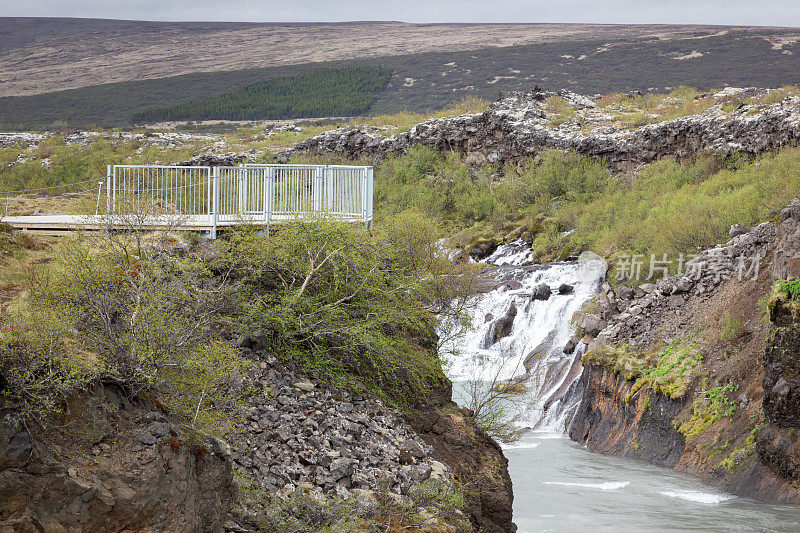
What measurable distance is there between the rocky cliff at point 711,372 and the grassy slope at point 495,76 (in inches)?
2366

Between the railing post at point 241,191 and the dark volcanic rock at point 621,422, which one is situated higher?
the railing post at point 241,191

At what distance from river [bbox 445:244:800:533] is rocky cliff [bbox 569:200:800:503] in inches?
23.5

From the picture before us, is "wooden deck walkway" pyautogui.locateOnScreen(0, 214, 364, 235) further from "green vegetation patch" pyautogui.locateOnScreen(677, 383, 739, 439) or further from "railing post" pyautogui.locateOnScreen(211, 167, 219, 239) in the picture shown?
"green vegetation patch" pyautogui.locateOnScreen(677, 383, 739, 439)

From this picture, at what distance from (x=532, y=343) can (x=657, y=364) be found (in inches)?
271

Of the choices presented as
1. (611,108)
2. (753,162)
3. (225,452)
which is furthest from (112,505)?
(611,108)

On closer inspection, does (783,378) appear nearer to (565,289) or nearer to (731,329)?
(731,329)

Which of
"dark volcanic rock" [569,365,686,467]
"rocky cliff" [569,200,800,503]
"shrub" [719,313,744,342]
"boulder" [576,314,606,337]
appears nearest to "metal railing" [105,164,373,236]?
"rocky cliff" [569,200,800,503]

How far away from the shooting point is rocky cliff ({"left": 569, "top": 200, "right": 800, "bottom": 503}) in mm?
15211

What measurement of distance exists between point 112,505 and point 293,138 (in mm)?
51589

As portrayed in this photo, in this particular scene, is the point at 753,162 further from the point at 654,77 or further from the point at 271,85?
the point at 271,85

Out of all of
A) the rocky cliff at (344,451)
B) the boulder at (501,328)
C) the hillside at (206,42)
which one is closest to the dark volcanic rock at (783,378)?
the rocky cliff at (344,451)

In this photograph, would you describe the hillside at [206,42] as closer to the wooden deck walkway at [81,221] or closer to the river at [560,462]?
the river at [560,462]

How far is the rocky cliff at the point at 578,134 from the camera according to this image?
122 ft

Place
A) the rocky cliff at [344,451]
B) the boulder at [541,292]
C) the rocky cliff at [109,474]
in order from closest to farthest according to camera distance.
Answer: the rocky cliff at [109,474]
the rocky cliff at [344,451]
the boulder at [541,292]
